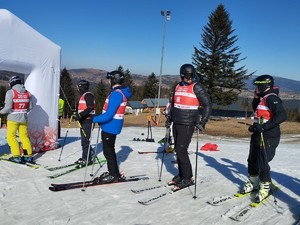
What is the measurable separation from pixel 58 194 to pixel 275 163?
6373mm

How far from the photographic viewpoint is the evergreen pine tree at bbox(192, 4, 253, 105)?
37.8m

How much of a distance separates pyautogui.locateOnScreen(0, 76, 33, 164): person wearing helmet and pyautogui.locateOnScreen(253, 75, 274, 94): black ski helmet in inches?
218

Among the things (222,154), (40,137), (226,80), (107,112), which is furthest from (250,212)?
(226,80)

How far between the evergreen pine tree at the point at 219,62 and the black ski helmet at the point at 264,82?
32575 millimetres

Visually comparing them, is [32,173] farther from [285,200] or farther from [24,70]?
[285,200]

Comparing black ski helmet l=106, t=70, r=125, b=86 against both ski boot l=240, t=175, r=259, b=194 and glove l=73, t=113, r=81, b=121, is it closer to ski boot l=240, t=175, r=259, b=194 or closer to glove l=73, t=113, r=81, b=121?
glove l=73, t=113, r=81, b=121

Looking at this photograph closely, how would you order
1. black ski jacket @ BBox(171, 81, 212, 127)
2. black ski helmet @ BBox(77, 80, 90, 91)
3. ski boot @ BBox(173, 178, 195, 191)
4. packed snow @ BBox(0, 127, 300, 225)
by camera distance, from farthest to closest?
black ski helmet @ BBox(77, 80, 90, 91), ski boot @ BBox(173, 178, 195, 191), black ski jacket @ BBox(171, 81, 212, 127), packed snow @ BBox(0, 127, 300, 225)

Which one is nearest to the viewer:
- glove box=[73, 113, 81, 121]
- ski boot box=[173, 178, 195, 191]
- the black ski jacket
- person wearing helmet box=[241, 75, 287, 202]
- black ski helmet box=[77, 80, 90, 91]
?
person wearing helmet box=[241, 75, 287, 202]

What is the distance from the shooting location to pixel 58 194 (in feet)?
17.9

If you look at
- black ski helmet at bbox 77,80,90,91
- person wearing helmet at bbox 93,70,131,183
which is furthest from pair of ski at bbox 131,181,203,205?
black ski helmet at bbox 77,80,90,91

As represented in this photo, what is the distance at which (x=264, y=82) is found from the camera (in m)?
5.23

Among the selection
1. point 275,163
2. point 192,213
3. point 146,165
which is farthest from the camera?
point 275,163

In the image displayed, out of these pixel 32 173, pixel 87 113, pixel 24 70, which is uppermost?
pixel 24 70

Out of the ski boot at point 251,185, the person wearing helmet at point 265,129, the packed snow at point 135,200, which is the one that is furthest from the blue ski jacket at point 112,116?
the ski boot at point 251,185
